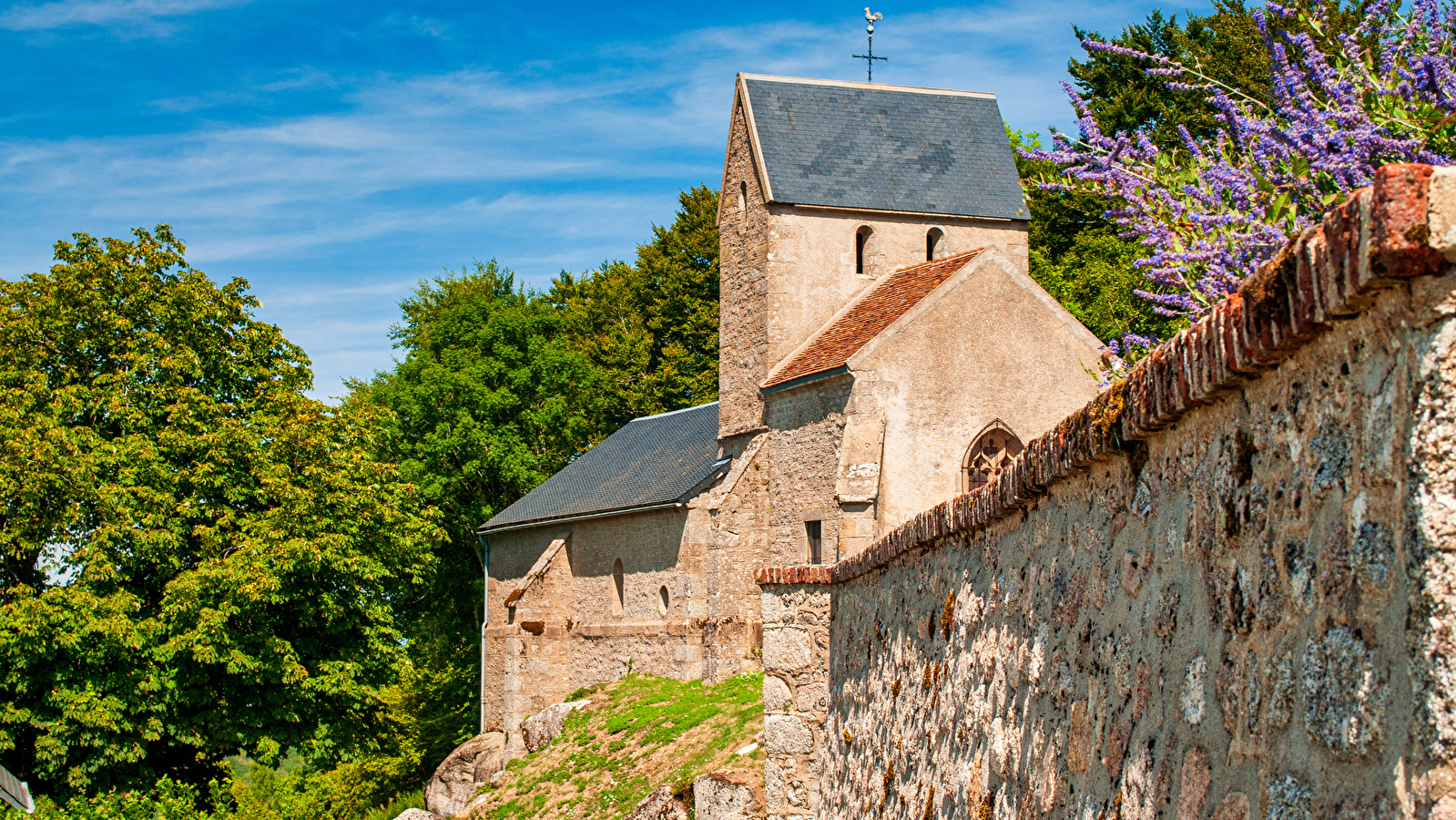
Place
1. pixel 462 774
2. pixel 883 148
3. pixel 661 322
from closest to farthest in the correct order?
pixel 883 148 → pixel 462 774 → pixel 661 322

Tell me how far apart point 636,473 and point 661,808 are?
15450mm

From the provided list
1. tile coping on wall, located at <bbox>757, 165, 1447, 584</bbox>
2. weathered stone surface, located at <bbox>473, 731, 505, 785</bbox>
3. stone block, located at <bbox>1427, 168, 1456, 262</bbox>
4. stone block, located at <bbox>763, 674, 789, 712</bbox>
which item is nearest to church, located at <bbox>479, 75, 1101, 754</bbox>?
weathered stone surface, located at <bbox>473, 731, 505, 785</bbox>

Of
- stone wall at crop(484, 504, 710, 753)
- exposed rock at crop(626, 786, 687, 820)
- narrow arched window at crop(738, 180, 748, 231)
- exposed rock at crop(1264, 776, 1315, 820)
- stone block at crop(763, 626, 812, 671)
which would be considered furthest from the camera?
narrow arched window at crop(738, 180, 748, 231)

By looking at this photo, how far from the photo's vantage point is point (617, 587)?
3127 cm

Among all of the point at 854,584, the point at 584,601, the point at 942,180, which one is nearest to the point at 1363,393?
the point at 854,584

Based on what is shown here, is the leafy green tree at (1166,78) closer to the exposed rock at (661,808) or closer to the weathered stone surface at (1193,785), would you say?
the exposed rock at (661,808)

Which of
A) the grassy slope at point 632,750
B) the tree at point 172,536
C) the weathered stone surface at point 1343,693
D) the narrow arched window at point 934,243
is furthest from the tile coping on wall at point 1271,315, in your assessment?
the narrow arched window at point 934,243

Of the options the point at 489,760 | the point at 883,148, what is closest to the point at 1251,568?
the point at 883,148

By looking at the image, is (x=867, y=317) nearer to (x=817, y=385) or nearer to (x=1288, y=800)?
(x=817, y=385)

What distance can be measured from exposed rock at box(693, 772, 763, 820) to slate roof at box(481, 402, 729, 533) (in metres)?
11.9

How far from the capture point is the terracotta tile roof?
23188mm

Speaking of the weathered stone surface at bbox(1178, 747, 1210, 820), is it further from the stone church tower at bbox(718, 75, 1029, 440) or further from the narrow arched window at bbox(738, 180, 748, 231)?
the narrow arched window at bbox(738, 180, 748, 231)

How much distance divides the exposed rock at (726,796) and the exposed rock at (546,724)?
502 inches

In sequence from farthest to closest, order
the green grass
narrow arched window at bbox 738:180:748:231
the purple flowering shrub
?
the green grass → narrow arched window at bbox 738:180:748:231 → the purple flowering shrub
